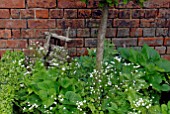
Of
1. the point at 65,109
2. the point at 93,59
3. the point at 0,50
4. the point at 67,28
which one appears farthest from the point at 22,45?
the point at 65,109

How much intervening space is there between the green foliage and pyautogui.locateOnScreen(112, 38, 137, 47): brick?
88 centimetres

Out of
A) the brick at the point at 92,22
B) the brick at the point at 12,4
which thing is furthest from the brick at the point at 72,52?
the brick at the point at 12,4

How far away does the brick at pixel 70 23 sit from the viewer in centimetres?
296

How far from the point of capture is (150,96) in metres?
2.69

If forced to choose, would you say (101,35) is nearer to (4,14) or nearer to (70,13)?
(70,13)

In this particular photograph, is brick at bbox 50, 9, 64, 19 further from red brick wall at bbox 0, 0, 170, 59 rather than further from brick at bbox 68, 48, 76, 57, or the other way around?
brick at bbox 68, 48, 76, 57

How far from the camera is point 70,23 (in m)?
2.97

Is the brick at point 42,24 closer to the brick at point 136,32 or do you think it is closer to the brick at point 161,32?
the brick at point 136,32

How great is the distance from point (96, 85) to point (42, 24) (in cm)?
82

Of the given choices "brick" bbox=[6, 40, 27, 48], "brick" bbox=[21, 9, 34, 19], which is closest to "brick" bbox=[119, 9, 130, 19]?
"brick" bbox=[21, 9, 34, 19]

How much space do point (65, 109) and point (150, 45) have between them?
1.21 m

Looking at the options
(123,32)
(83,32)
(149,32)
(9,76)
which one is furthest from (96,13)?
(9,76)

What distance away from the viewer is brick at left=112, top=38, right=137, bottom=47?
3.08 meters

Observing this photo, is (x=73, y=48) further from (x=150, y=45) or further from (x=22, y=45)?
(x=150, y=45)
